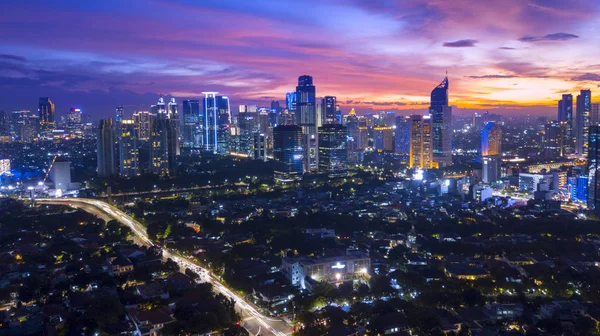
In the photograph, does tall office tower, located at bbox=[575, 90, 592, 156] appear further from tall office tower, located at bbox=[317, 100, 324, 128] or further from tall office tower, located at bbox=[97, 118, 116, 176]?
tall office tower, located at bbox=[97, 118, 116, 176]

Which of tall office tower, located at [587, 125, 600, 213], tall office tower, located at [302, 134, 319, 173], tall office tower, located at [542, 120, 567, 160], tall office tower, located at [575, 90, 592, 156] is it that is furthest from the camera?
tall office tower, located at [542, 120, 567, 160]

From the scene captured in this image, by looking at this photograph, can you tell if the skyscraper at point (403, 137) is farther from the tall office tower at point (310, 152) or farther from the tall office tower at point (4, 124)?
the tall office tower at point (4, 124)

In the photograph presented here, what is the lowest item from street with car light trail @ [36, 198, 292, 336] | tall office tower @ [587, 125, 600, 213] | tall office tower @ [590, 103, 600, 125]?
street with car light trail @ [36, 198, 292, 336]

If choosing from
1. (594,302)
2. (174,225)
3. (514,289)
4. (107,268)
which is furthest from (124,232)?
(594,302)

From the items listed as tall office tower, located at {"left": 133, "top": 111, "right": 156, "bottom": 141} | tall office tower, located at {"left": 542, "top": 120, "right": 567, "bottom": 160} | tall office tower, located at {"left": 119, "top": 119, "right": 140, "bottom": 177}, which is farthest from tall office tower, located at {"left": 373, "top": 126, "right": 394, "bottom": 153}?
tall office tower, located at {"left": 119, "top": 119, "right": 140, "bottom": 177}

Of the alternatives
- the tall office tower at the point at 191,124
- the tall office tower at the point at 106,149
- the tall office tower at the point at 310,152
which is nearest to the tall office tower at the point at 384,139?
the tall office tower at the point at 310,152

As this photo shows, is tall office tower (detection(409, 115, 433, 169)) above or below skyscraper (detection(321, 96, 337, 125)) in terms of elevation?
below

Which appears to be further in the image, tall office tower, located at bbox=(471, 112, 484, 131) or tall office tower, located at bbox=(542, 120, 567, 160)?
tall office tower, located at bbox=(471, 112, 484, 131)
